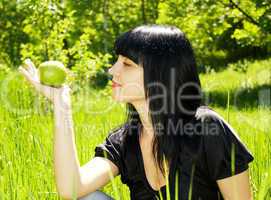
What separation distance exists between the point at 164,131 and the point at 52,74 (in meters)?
0.63

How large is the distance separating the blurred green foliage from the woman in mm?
3843

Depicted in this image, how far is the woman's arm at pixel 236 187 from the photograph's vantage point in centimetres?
211

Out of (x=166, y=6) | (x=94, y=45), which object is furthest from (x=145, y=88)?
(x=94, y=45)

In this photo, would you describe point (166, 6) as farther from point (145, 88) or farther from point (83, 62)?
point (145, 88)

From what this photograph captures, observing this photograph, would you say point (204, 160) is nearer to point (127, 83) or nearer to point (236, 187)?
point (236, 187)

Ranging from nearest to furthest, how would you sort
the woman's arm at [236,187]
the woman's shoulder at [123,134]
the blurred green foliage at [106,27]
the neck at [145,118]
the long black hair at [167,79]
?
1. the woman's arm at [236,187]
2. the long black hair at [167,79]
3. the neck at [145,118]
4. the woman's shoulder at [123,134]
5. the blurred green foliage at [106,27]

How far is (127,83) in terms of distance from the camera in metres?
2.32

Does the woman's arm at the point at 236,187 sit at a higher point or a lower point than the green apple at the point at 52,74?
lower

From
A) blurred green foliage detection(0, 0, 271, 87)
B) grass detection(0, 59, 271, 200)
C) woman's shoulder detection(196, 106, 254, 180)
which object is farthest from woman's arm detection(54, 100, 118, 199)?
blurred green foliage detection(0, 0, 271, 87)

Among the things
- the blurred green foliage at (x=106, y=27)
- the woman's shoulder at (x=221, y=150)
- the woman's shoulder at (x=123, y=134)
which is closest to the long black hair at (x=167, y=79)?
the woman's shoulder at (x=221, y=150)

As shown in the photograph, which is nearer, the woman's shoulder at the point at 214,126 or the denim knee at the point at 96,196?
the woman's shoulder at the point at 214,126

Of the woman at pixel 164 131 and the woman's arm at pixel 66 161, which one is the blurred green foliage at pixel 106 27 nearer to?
the woman at pixel 164 131

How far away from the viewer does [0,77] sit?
6.05 metres

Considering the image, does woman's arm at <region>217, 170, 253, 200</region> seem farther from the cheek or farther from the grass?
the cheek
